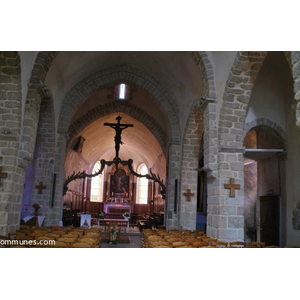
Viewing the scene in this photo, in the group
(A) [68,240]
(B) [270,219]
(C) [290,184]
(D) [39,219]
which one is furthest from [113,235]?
(C) [290,184]

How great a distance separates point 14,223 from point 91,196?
727 inches

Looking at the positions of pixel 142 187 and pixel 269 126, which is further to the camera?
pixel 142 187

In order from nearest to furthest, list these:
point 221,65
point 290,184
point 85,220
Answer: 1. point 221,65
2. point 290,184
3. point 85,220

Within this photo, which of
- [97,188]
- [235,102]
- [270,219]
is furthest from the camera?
[97,188]

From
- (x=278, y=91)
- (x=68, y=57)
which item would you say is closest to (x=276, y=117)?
(x=278, y=91)

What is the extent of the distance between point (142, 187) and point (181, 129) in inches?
589

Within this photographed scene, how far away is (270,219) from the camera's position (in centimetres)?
1020

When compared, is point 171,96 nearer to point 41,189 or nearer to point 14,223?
point 41,189

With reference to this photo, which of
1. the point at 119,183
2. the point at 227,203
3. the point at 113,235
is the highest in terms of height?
the point at 119,183

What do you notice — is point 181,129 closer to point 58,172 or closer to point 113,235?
point 113,235

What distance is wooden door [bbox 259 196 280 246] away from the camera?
9781 mm

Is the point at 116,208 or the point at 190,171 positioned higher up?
A: the point at 190,171

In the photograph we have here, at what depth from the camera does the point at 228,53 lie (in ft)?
24.6

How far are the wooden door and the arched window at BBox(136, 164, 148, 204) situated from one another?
15945 millimetres
